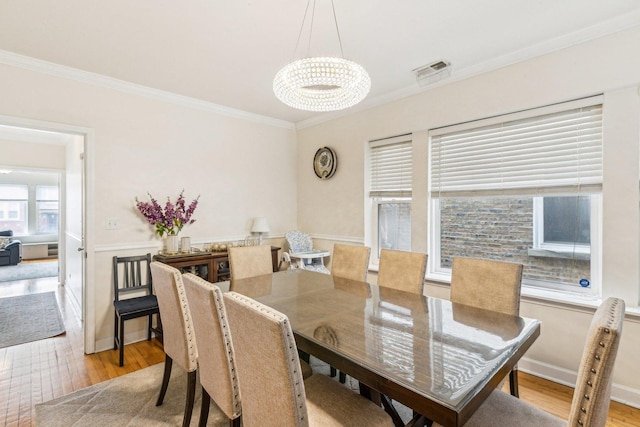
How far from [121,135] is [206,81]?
1.00m

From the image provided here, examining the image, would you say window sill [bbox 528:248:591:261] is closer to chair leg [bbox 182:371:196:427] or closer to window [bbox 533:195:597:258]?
window [bbox 533:195:597:258]

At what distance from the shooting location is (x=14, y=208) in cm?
838

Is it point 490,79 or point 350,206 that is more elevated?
point 490,79

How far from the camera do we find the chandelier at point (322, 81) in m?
1.75

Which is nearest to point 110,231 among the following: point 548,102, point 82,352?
point 82,352

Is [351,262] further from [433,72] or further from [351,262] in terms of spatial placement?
[433,72]

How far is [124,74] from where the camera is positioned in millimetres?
2908

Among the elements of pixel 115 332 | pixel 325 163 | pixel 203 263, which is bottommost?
pixel 115 332

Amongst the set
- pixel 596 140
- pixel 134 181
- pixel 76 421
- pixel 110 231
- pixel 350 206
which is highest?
pixel 596 140

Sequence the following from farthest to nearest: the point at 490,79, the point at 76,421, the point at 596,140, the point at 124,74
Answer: the point at 124,74 → the point at 490,79 → the point at 596,140 → the point at 76,421

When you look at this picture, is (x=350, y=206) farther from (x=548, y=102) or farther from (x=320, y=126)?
(x=548, y=102)

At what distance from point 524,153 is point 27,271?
9200 mm

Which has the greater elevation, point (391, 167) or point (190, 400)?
point (391, 167)

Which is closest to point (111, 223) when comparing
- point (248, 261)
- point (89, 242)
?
point (89, 242)
